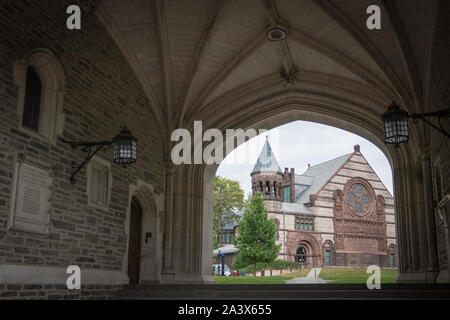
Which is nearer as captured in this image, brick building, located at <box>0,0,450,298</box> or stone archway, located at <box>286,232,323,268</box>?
brick building, located at <box>0,0,450,298</box>

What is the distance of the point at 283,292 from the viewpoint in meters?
8.56

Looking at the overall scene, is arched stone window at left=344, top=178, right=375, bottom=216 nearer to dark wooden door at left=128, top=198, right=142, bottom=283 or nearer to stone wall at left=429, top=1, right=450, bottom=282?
dark wooden door at left=128, top=198, right=142, bottom=283

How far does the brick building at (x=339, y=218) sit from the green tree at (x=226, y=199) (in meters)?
9.73

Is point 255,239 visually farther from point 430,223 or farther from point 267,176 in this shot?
point 430,223

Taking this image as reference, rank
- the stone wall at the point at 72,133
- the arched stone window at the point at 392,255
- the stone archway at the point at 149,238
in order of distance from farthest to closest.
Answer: the arched stone window at the point at 392,255 < the stone archway at the point at 149,238 < the stone wall at the point at 72,133

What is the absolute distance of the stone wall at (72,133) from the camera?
7.30 metres

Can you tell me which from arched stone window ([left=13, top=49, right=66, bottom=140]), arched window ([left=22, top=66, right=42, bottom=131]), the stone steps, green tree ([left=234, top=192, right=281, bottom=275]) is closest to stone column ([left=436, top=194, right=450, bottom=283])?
the stone steps

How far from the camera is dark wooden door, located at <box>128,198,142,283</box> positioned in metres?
12.0

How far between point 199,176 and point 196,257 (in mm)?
2232

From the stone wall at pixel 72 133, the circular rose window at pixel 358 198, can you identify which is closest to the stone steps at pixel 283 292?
the stone wall at pixel 72 133

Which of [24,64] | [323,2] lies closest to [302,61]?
[323,2]

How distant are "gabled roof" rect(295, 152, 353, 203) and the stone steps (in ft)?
133

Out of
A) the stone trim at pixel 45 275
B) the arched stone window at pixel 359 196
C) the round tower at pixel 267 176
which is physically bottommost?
the stone trim at pixel 45 275

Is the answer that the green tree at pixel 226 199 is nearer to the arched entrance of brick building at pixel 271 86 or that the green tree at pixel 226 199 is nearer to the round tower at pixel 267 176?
the round tower at pixel 267 176
